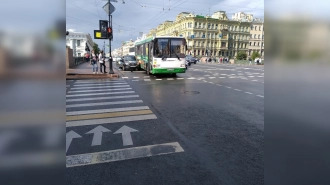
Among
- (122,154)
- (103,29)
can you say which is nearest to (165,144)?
(122,154)

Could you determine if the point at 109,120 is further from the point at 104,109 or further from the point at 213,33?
the point at 213,33

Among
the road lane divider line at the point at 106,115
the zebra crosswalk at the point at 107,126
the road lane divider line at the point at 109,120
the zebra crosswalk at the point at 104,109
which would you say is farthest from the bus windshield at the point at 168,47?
the road lane divider line at the point at 109,120

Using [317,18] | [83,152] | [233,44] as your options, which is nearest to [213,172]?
[83,152]

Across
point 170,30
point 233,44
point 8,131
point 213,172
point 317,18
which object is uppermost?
point 170,30

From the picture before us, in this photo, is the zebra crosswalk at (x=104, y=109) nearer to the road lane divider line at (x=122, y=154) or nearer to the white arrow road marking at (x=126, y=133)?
the white arrow road marking at (x=126, y=133)

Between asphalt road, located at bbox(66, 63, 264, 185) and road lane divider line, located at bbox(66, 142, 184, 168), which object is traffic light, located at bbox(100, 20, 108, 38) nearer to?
asphalt road, located at bbox(66, 63, 264, 185)

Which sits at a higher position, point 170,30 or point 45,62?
point 170,30

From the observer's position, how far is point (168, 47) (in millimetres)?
16281

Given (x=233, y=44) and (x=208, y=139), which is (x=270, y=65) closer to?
(x=208, y=139)

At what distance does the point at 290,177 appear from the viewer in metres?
1.62

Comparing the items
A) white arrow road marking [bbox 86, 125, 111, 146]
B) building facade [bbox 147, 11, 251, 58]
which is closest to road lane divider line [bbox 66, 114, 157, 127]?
white arrow road marking [bbox 86, 125, 111, 146]

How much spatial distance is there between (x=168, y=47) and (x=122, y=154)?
43.2 ft

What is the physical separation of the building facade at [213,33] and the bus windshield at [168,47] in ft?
249

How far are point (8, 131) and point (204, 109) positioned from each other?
6673mm
